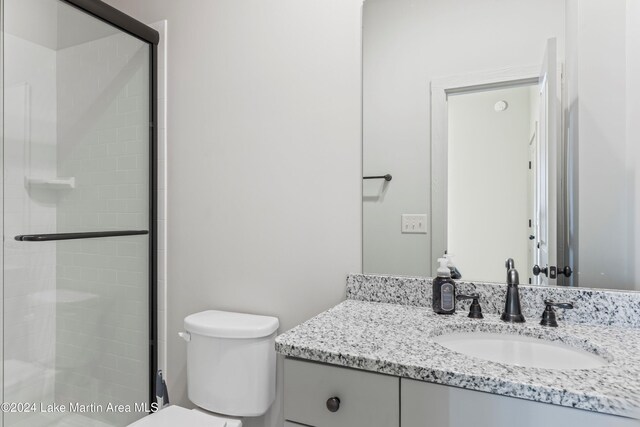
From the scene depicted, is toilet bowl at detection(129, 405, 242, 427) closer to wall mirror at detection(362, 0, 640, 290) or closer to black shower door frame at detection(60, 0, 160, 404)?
black shower door frame at detection(60, 0, 160, 404)

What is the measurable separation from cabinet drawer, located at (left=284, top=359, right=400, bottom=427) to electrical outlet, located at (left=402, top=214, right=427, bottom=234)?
0.61 meters

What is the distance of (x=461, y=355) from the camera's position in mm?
830

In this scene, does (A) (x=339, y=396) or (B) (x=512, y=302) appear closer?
(A) (x=339, y=396)

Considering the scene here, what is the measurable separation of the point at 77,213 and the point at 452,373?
1.50 meters

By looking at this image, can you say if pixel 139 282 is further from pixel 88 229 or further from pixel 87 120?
pixel 87 120

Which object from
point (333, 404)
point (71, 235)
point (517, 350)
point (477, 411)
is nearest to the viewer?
point (477, 411)

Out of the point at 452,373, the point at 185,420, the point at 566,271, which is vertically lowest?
the point at 185,420

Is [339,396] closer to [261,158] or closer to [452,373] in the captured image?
[452,373]

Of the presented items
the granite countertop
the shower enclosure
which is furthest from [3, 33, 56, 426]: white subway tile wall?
the granite countertop

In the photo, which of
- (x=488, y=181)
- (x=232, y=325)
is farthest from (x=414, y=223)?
(x=232, y=325)

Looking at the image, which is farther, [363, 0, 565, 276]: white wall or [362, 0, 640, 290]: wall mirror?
[363, 0, 565, 276]: white wall

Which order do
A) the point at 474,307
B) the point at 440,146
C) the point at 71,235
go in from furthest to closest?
the point at 71,235
the point at 440,146
the point at 474,307

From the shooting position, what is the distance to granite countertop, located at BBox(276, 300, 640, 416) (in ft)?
2.18

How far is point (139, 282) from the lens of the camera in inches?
69.7
